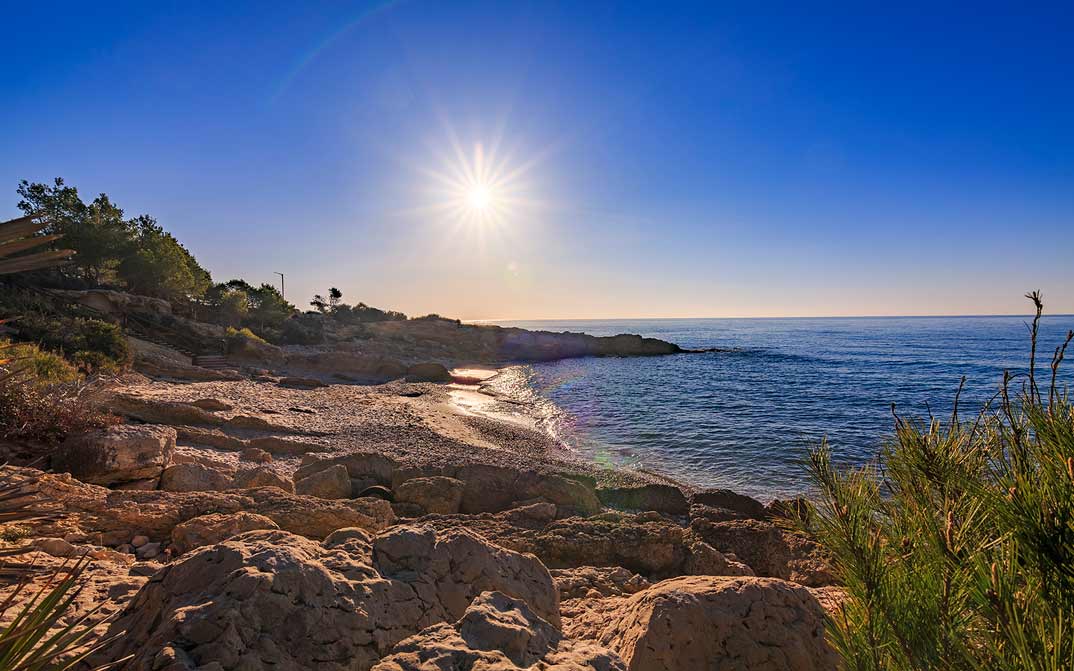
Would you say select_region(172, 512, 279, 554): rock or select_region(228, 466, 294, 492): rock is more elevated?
select_region(172, 512, 279, 554): rock

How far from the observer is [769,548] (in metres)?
6.45

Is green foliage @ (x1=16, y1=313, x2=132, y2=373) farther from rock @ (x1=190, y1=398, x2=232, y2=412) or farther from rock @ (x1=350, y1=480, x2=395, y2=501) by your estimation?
rock @ (x1=350, y1=480, x2=395, y2=501)

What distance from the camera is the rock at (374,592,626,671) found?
211 cm

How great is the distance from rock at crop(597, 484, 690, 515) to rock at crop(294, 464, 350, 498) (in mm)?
4644

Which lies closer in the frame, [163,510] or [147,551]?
[147,551]

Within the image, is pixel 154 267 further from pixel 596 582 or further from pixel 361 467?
pixel 596 582

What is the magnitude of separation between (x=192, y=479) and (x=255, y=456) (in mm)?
2888

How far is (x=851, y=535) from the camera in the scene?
1985mm

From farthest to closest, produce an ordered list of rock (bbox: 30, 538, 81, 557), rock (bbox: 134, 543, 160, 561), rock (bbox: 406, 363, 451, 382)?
rock (bbox: 406, 363, 451, 382) → rock (bbox: 134, 543, 160, 561) → rock (bbox: 30, 538, 81, 557)

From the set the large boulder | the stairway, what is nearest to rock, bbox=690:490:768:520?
the large boulder

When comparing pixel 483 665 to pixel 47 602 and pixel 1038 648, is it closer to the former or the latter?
pixel 47 602

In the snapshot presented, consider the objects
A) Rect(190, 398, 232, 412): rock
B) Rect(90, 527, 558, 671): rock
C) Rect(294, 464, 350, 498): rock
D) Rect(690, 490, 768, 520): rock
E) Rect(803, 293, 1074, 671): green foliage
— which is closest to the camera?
Rect(803, 293, 1074, 671): green foliage

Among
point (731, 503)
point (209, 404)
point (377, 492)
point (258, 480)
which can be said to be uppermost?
point (209, 404)

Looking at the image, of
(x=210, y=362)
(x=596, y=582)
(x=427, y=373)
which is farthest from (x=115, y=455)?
(x=427, y=373)
